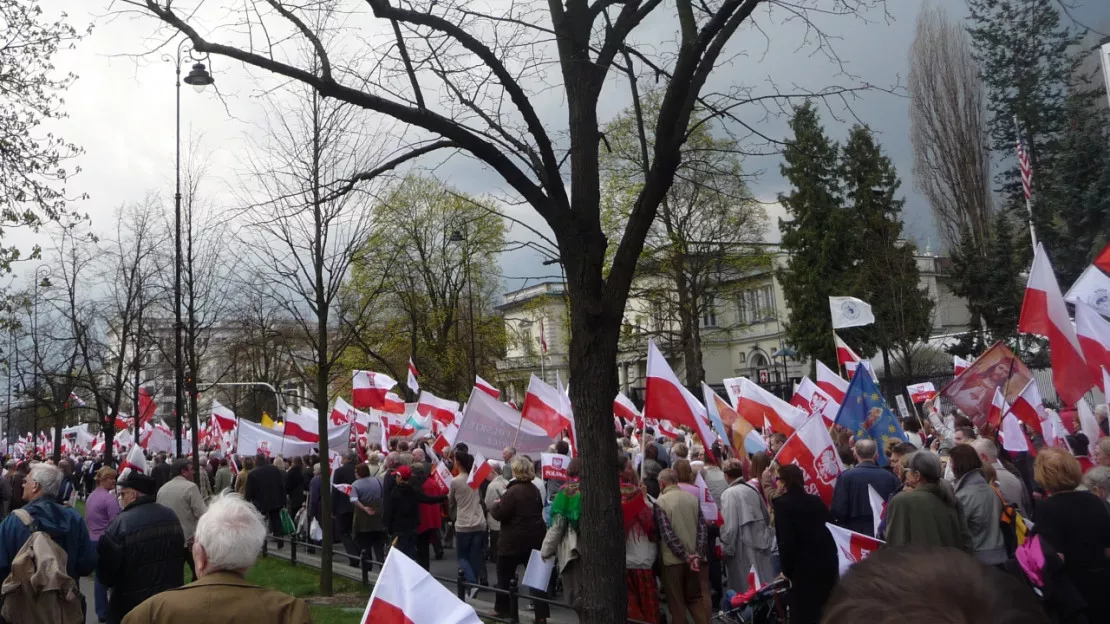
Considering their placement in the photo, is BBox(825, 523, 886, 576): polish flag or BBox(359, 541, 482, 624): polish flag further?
BBox(825, 523, 886, 576): polish flag

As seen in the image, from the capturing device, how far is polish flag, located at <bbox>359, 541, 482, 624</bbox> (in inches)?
156

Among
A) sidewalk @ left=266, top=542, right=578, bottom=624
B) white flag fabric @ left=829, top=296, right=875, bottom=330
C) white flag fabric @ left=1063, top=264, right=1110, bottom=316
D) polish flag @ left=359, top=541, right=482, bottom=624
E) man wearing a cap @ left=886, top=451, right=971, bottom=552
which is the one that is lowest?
sidewalk @ left=266, top=542, right=578, bottom=624

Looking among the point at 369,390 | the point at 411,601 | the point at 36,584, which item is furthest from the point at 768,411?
the point at 411,601

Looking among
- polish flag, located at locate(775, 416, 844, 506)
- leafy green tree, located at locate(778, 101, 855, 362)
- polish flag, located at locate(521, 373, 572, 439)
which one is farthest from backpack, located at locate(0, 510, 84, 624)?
leafy green tree, located at locate(778, 101, 855, 362)

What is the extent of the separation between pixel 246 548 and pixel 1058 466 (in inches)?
204

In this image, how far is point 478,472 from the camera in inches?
518

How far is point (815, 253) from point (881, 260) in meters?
7.66

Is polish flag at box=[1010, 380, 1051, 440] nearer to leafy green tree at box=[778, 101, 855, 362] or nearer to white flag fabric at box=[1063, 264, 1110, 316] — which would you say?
white flag fabric at box=[1063, 264, 1110, 316]

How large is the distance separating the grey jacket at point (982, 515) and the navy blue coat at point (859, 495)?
7.07ft

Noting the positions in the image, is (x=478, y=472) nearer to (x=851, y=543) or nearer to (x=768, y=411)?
(x=768, y=411)

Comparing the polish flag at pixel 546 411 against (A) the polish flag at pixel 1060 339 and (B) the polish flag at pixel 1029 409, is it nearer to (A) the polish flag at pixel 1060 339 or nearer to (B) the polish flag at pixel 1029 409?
(B) the polish flag at pixel 1029 409

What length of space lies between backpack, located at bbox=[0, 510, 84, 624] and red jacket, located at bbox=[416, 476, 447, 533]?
678 centimetres

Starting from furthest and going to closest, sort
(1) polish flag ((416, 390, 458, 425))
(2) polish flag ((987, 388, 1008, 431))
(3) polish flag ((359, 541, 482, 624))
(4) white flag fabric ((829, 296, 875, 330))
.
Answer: (4) white flag fabric ((829, 296, 875, 330)) < (1) polish flag ((416, 390, 458, 425)) < (2) polish flag ((987, 388, 1008, 431)) < (3) polish flag ((359, 541, 482, 624))

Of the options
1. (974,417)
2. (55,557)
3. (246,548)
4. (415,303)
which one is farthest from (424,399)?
(415,303)
